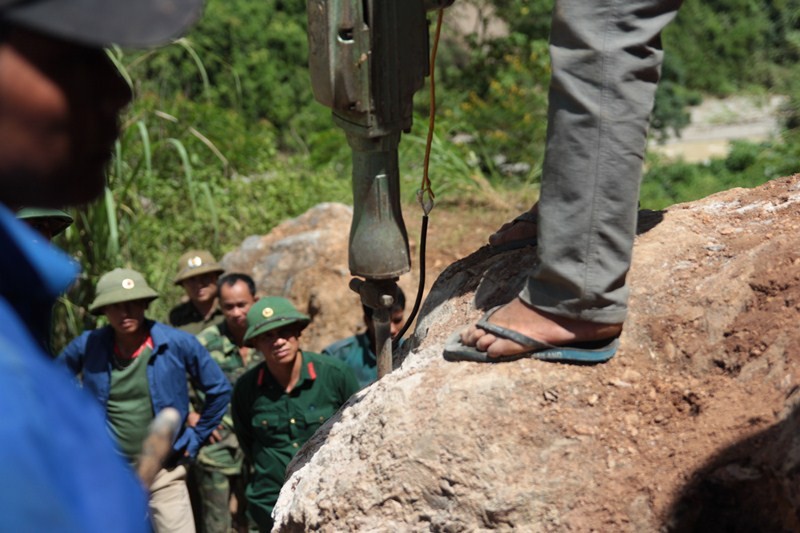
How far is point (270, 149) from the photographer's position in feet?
31.3

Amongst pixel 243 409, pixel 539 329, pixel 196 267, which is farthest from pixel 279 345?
pixel 539 329

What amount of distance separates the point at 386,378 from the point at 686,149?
14.8m

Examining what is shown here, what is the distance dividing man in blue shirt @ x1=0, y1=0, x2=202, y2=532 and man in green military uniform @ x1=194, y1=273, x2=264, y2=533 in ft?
14.3

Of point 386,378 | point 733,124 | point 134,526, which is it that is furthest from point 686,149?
point 134,526

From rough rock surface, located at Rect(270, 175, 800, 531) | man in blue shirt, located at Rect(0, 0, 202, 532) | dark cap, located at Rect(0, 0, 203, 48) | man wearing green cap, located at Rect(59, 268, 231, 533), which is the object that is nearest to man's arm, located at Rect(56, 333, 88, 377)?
man wearing green cap, located at Rect(59, 268, 231, 533)

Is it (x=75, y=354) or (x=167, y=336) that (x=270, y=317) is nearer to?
(x=167, y=336)

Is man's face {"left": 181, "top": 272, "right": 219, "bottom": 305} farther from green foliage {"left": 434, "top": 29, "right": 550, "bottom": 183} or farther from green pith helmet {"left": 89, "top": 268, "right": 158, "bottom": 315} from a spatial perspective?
green foliage {"left": 434, "top": 29, "right": 550, "bottom": 183}

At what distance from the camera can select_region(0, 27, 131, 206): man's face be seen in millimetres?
998

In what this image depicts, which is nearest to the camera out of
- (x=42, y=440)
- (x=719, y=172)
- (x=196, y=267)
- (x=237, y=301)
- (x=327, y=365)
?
(x=42, y=440)

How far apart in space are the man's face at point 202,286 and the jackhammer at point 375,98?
103 inches

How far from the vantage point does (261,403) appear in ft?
15.5

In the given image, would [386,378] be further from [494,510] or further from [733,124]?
[733,124]

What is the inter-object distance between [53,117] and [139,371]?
395cm

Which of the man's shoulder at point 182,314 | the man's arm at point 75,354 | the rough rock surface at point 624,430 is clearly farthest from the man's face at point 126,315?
the rough rock surface at point 624,430
